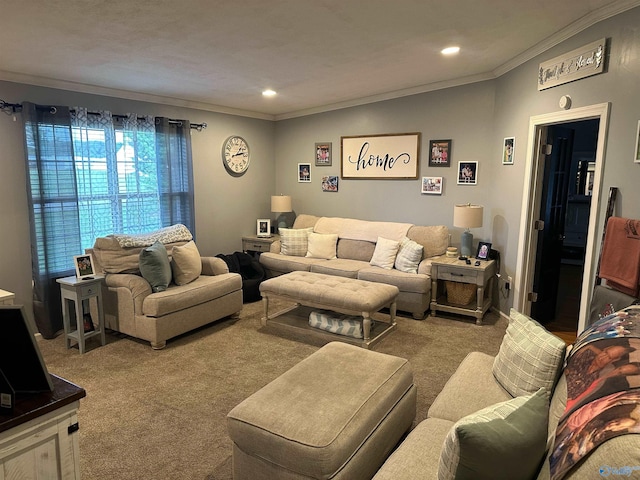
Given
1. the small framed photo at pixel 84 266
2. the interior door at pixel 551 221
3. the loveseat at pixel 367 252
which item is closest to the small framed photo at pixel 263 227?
the loveseat at pixel 367 252

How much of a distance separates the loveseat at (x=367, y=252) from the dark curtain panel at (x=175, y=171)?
1.17 m

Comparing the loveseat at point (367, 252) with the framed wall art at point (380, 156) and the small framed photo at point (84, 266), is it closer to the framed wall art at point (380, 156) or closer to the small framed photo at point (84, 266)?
the framed wall art at point (380, 156)

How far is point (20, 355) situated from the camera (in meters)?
1.38

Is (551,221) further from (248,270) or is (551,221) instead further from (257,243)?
(257,243)

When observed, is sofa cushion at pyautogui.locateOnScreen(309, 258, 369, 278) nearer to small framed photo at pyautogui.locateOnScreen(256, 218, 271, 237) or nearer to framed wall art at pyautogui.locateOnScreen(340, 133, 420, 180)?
framed wall art at pyautogui.locateOnScreen(340, 133, 420, 180)

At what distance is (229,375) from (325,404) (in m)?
1.50

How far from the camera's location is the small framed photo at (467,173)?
4804 millimetres

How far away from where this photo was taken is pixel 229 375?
3.26m

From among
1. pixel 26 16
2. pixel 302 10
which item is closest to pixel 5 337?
pixel 26 16

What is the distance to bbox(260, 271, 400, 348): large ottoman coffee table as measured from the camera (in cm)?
367

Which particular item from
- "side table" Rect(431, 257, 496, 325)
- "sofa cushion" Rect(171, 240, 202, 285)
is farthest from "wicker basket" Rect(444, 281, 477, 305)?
"sofa cushion" Rect(171, 240, 202, 285)

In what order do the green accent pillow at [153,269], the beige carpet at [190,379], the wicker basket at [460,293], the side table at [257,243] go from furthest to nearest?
the side table at [257,243] < the wicker basket at [460,293] < the green accent pillow at [153,269] < the beige carpet at [190,379]

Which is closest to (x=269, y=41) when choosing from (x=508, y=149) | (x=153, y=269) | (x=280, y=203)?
(x=153, y=269)

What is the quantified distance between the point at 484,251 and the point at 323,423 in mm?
3260
